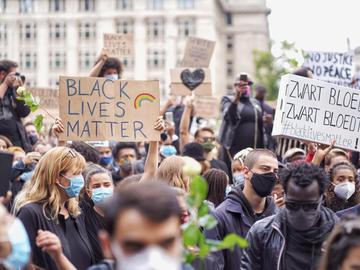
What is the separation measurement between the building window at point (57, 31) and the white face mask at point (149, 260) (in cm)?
8681

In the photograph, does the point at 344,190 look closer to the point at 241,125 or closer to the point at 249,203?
the point at 249,203

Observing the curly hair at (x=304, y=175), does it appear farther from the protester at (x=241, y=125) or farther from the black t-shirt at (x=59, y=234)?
the protester at (x=241, y=125)

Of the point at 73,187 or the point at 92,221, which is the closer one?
the point at 73,187

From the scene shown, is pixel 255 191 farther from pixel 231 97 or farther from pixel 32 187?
pixel 231 97

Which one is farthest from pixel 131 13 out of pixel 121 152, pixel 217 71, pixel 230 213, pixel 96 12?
pixel 230 213

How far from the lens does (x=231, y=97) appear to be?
39.9 ft

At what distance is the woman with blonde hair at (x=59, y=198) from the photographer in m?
6.83

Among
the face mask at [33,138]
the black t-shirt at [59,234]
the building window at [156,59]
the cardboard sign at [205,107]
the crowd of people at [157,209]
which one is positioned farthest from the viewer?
the building window at [156,59]

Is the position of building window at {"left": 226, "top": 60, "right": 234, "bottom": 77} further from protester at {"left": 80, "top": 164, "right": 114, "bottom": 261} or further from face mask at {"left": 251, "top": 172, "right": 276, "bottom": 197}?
face mask at {"left": 251, "top": 172, "right": 276, "bottom": 197}

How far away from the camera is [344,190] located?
8273 mm

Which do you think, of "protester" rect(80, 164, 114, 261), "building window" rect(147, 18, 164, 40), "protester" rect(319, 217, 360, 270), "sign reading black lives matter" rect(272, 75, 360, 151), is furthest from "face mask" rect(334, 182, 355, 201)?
"building window" rect(147, 18, 164, 40)

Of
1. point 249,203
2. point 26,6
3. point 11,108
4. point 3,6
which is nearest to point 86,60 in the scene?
point 26,6

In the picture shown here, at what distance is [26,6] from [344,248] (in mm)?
87350

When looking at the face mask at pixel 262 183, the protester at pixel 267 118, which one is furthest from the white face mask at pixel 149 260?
the protester at pixel 267 118
